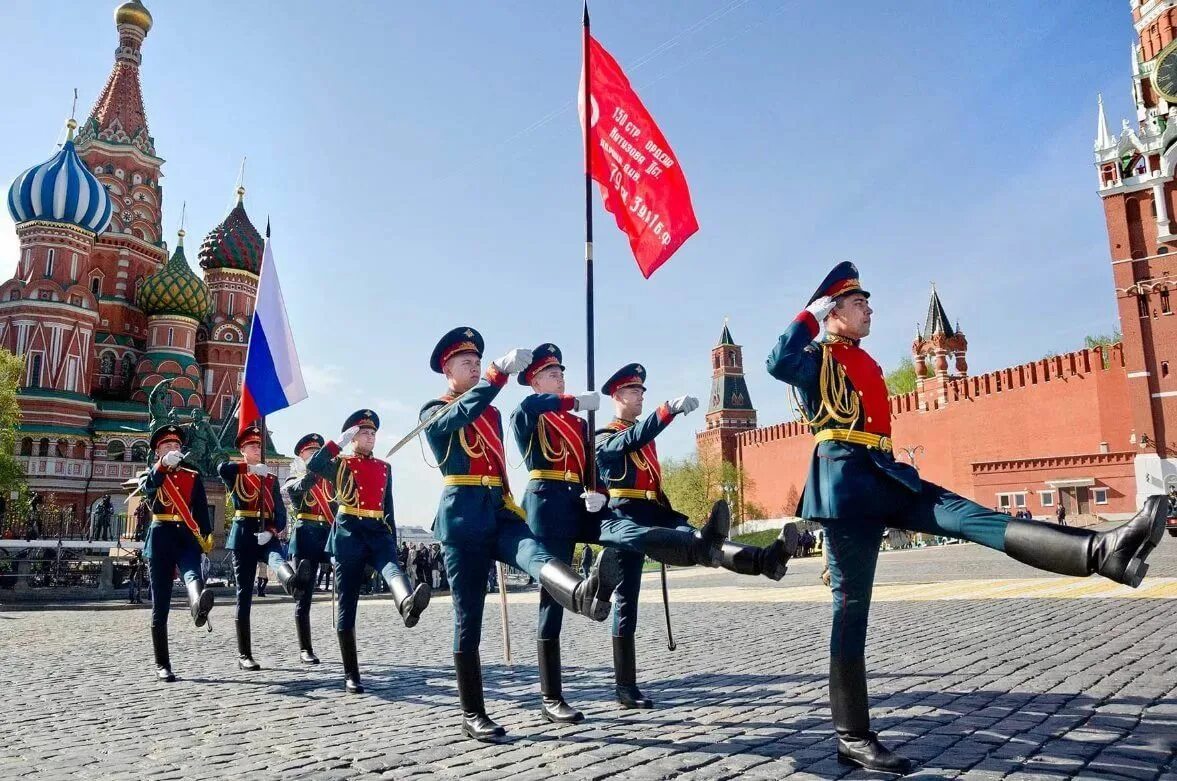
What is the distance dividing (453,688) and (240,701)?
1.52 meters

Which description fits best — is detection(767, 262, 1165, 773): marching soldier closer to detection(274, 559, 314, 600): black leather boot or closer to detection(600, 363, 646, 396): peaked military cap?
detection(600, 363, 646, 396): peaked military cap

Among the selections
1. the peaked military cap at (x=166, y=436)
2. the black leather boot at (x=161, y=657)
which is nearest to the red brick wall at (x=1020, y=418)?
the peaked military cap at (x=166, y=436)

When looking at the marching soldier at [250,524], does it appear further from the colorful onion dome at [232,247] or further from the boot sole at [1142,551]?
the colorful onion dome at [232,247]

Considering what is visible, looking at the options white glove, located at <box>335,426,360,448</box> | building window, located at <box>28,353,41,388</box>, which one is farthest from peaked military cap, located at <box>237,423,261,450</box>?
building window, located at <box>28,353,41,388</box>

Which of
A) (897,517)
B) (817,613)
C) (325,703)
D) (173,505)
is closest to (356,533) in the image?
(325,703)

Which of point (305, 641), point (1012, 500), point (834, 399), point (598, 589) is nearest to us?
point (598, 589)

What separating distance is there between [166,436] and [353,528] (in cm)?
277

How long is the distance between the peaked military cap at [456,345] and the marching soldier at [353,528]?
1.54 meters

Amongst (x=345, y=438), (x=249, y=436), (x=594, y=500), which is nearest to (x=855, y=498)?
(x=594, y=500)

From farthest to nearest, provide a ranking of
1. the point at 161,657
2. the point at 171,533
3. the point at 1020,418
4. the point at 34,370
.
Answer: the point at 1020,418 < the point at 34,370 < the point at 171,533 < the point at 161,657

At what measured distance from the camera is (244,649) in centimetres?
802

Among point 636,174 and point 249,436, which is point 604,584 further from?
point 249,436

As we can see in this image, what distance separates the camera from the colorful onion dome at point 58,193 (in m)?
44.5

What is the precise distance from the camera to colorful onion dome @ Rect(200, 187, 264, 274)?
54.3 metres
